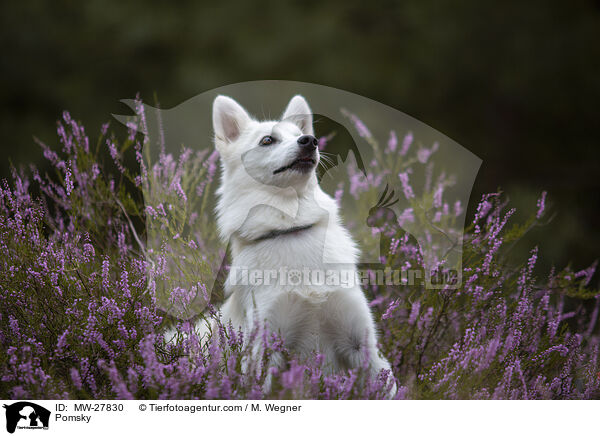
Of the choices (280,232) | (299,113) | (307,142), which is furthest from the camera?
(299,113)

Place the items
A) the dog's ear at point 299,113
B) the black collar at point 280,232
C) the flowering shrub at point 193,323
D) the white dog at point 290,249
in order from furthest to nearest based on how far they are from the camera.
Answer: the dog's ear at point 299,113 < the black collar at point 280,232 < the white dog at point 290,249 < the flowering shrub at point 193,323

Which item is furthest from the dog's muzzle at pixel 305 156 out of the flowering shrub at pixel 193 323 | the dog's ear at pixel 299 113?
the flowering shrub at pixel 193 323

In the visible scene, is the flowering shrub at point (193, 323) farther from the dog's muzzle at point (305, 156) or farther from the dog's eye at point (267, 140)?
the dog's muzzle at point (305, 156)

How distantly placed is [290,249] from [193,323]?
1.95ft

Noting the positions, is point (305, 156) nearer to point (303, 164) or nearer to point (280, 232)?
point (303, 164)

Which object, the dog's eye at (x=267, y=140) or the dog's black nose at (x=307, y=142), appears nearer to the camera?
the dog's black nose at (x=307, y=142)

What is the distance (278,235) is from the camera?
279 cm

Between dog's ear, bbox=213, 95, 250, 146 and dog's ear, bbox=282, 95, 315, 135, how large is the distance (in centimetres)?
23

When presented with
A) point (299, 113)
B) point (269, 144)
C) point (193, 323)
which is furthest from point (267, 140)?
point (193, 323)

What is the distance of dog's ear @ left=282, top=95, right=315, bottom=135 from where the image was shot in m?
2.93

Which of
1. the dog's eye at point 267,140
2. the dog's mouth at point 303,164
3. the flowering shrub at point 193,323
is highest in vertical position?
the dog's eye at point 267,140

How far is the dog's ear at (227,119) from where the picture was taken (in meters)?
2.94

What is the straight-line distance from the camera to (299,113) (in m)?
2.94
